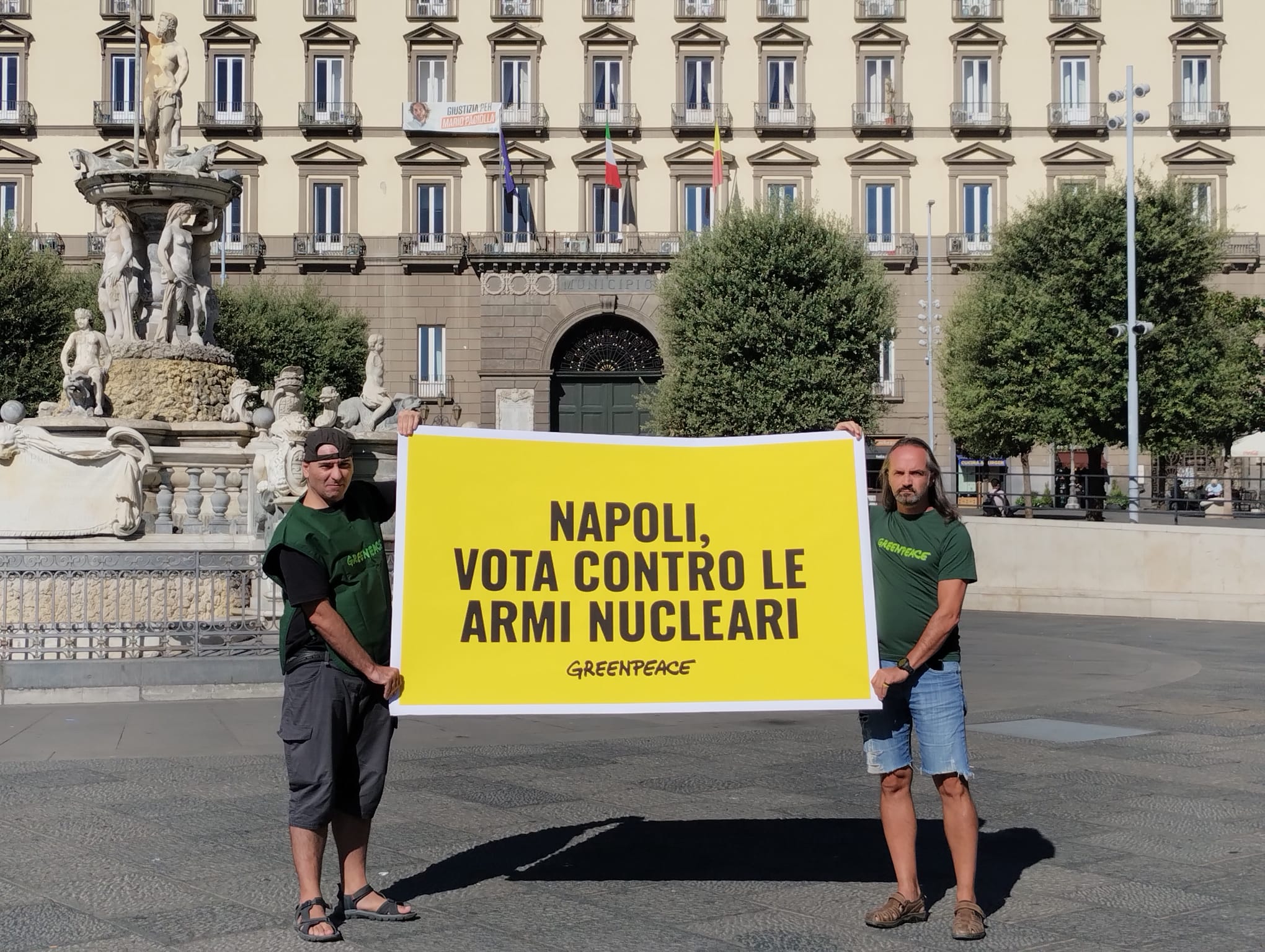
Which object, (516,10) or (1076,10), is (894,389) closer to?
(1076,10)

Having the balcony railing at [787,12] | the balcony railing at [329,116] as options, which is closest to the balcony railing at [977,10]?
the balcony railing at [787,12]

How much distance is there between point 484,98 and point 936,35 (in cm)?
1562

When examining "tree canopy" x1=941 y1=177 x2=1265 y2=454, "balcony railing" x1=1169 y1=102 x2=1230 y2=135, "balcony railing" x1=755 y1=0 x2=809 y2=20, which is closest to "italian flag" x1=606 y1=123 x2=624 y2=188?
"balcony railing" x1=755 y1=0 x2=809 y2=20

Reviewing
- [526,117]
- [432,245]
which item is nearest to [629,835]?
[432,245]

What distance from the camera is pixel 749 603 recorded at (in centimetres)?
628

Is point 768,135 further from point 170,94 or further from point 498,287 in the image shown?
point 170,94

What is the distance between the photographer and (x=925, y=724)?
581 cm

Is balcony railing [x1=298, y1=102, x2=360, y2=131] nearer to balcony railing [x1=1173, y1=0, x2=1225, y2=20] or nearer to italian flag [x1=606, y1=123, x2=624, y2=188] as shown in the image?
italian flag [x1=606, y1=123, x2=624, y2=188]

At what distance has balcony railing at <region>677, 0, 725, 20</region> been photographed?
53625 millimetres

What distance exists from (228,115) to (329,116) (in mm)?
3376

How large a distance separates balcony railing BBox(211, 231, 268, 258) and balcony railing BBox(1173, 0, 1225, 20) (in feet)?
105

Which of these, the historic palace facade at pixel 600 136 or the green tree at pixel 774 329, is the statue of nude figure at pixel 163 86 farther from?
the historic palace facade at pixel 600 136

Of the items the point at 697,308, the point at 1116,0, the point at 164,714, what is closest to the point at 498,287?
the point at 697,308

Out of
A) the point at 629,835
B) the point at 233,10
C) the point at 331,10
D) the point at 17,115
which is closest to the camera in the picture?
the point at 629,835
